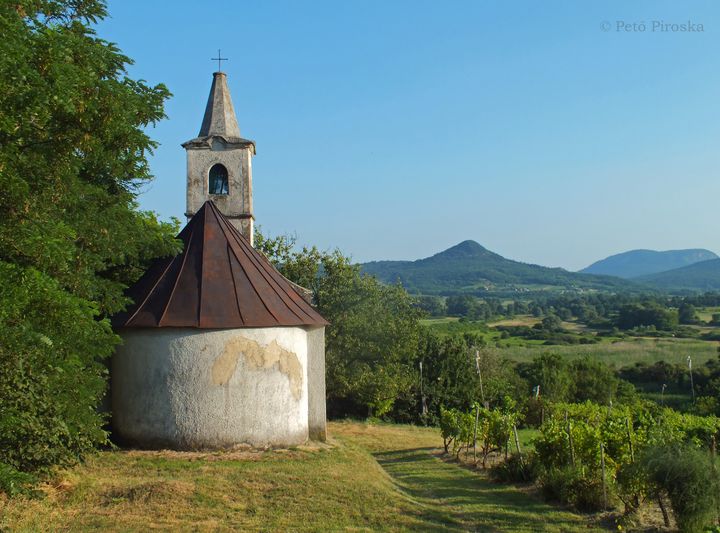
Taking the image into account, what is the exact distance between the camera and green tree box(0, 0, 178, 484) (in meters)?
9.07

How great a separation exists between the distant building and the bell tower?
313cm

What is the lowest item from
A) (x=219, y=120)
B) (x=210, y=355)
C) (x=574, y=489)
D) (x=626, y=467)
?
(x=574, y=489)

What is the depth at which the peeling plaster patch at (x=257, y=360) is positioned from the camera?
15.1 meters

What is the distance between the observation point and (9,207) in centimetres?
1026

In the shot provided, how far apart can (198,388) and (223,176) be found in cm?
761

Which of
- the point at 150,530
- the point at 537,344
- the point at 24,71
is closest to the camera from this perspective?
the point at 24,71

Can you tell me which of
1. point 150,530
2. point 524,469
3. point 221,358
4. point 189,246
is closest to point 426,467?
point 524,469

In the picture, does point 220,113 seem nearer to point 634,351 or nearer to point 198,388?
point 198,388

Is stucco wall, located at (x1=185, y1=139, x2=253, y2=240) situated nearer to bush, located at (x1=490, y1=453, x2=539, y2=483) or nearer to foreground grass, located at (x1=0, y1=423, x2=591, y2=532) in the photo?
foreground grass, located at (x1=0, y1=423, x2=591, y2=532)

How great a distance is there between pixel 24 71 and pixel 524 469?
13.3 m

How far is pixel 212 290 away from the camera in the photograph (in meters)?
15.7

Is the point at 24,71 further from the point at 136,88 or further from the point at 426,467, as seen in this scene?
the point at 426,467

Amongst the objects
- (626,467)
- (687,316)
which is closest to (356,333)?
(626,467)

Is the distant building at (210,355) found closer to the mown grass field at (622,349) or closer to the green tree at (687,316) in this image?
the mown grass field at (622,349)
